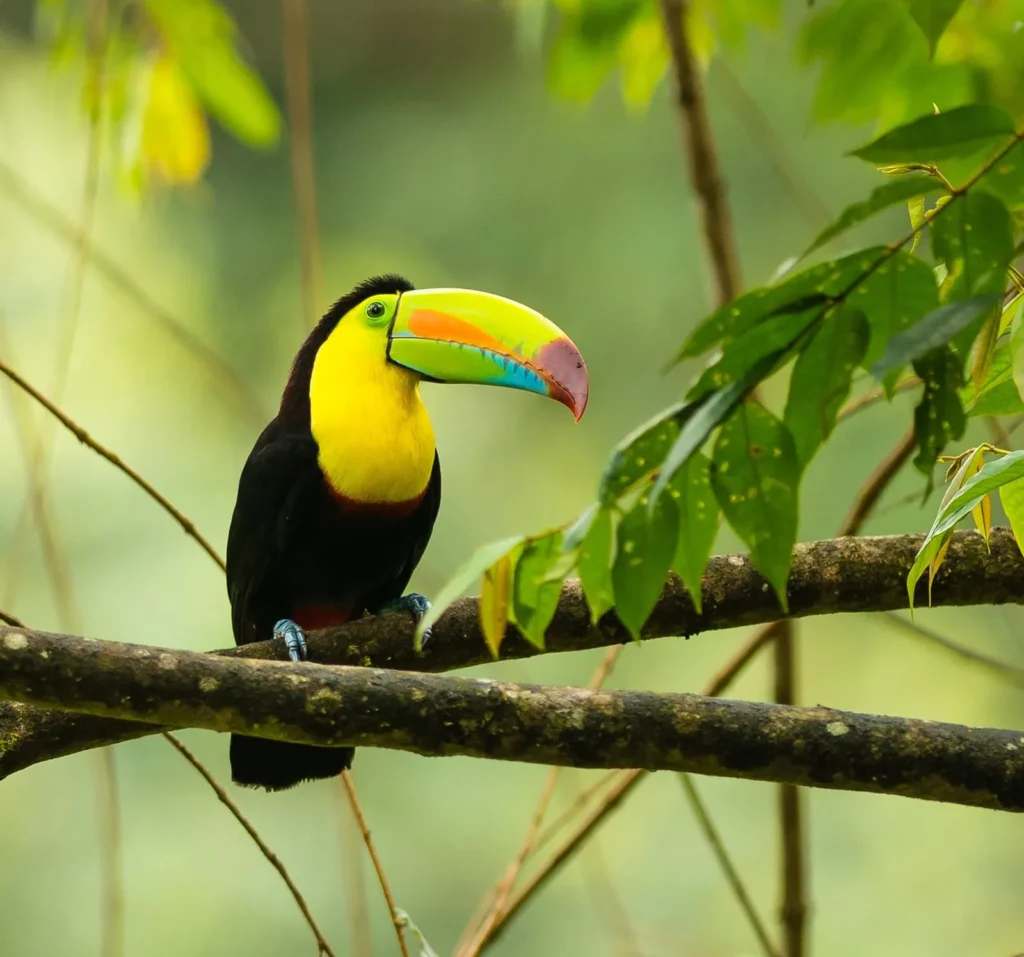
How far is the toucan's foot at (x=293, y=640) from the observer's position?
66.0 inches

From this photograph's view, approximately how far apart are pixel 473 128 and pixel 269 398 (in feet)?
4.65

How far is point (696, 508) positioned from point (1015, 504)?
0.37 metres

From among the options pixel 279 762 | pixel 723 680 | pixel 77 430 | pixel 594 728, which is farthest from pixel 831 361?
pixel 279 762

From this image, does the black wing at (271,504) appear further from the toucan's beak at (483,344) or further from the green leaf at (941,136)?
the green leaf at (941,136)

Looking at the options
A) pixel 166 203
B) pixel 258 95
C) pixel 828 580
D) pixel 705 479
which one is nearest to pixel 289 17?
pixel 258 95

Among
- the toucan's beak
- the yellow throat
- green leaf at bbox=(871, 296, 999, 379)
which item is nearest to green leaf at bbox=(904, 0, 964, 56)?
green leaf at bbox=(871, 296, 999, 379)

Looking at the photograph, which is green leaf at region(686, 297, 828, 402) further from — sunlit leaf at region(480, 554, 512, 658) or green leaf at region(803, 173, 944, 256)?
sunlit leaf at region(480, 554, 512, 658)

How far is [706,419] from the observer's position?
786 mm

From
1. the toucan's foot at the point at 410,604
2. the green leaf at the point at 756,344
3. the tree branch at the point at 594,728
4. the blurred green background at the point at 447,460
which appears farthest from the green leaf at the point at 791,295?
the blurred green background at the point at 447,460

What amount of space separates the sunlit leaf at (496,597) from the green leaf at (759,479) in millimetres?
162

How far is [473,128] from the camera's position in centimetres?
511

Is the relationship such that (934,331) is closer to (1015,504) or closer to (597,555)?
Result: (597,555)

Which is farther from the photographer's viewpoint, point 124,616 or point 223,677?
point 124,616

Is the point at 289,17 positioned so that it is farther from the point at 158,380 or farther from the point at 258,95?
the point at 158,380
